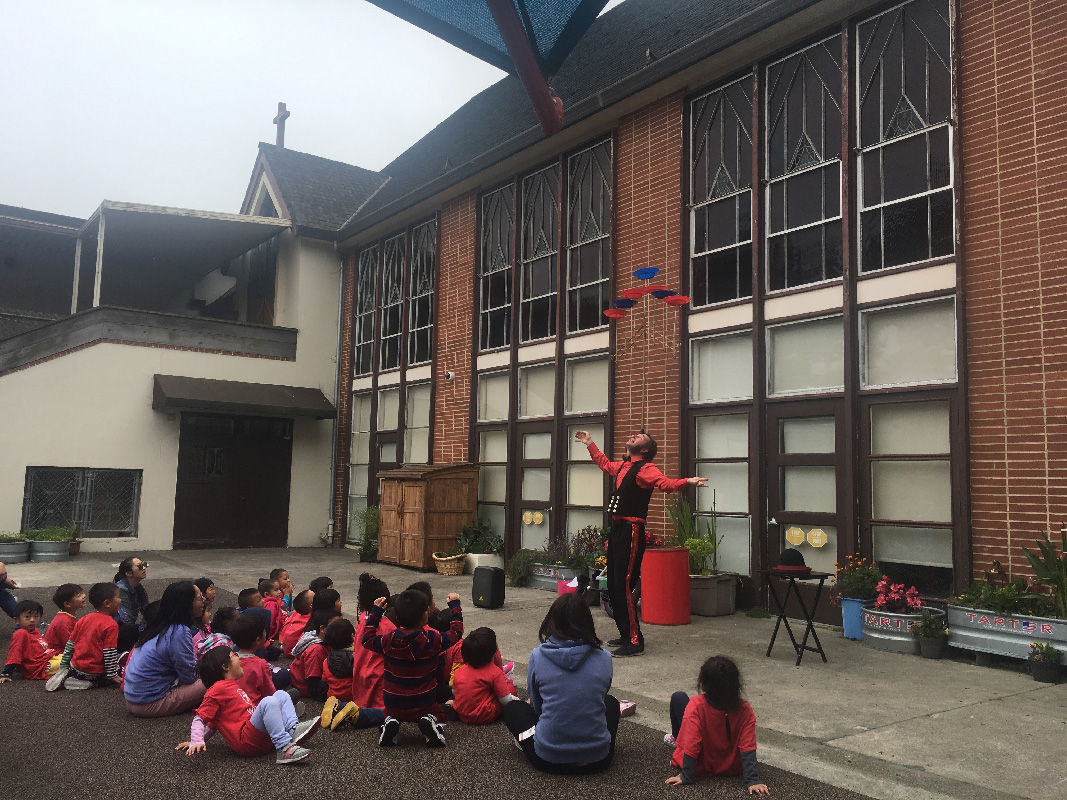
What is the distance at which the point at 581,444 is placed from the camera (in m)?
13.0

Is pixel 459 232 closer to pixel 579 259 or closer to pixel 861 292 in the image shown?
pixel 579 259

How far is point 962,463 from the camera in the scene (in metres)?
8.13

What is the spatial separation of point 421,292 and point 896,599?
37.9 feet

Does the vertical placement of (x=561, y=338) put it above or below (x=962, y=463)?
above

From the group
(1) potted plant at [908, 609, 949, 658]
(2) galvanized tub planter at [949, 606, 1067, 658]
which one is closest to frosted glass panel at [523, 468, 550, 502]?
(1) potted plant at [908, 609, 949, 658]

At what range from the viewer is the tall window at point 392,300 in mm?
17984

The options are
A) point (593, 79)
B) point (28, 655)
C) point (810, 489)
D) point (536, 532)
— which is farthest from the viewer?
point (536, 532)

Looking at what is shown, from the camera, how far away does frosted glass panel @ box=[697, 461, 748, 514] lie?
1043 centimetres

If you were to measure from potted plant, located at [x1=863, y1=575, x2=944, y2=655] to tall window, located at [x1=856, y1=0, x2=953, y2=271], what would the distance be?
11.3ft

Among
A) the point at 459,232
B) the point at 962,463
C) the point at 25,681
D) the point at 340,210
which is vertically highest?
the point at 340,210

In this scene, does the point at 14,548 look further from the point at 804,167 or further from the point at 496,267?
the point at 804,167

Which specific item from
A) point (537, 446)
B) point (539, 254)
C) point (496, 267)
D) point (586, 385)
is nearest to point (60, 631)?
point (586, 385)

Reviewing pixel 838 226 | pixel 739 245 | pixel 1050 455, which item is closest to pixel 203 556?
pixel 739 245

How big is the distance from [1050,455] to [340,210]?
17.2 m
